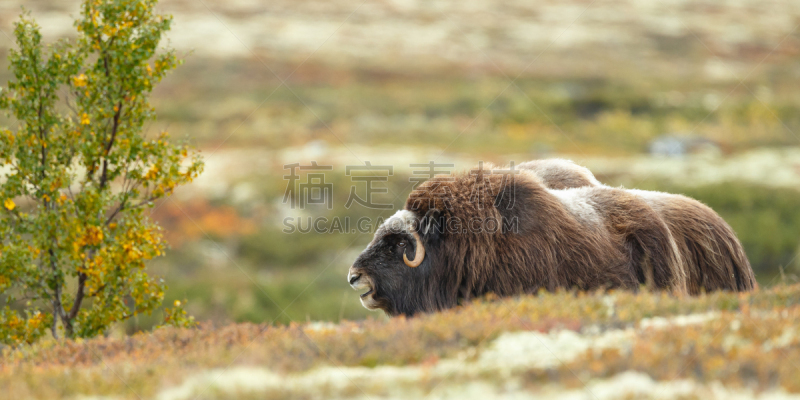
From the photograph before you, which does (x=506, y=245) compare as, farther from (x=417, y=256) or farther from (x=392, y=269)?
(x=392, y=269)

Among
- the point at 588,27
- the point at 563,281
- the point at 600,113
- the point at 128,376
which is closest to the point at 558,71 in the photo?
the point at 600,113

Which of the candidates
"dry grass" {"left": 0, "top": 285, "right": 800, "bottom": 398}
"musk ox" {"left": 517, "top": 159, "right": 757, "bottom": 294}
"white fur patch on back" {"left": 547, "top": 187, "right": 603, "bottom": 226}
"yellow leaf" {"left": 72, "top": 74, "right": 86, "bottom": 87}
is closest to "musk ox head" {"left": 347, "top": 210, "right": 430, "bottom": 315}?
"dry grass" {"left": 0, "top": 285, "right": 800, "bottom": 398}

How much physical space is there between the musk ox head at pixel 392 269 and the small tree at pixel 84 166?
212 cm

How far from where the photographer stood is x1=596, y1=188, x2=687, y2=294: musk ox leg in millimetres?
5949

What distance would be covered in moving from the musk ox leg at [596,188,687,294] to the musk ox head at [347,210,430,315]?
185 cm

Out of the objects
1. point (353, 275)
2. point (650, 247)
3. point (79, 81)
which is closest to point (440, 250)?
point (353, 275)

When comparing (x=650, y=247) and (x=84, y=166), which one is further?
(x=84, y=166)

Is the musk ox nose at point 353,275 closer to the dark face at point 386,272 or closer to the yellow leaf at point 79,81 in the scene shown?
the dark face at point 386,272

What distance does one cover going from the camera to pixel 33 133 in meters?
6.86

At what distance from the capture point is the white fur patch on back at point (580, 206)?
6.05 m

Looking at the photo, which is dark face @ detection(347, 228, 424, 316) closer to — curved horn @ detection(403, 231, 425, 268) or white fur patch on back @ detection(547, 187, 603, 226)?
curved horn @ detection(403, 231, 425, 268)

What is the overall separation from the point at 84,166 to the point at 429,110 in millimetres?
28462

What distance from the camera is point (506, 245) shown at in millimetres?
5875

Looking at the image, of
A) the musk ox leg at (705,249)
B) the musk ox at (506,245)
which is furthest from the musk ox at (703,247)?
the musk ox at (506,245)
